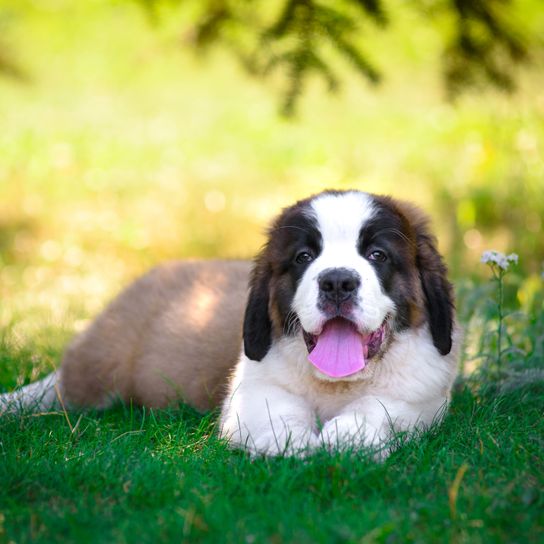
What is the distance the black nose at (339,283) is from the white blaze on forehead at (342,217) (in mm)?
208

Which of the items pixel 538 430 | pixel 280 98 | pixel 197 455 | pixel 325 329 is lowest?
pixel 197 455

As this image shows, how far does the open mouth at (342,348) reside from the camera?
3.18 metres

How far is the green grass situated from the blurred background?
159 cm

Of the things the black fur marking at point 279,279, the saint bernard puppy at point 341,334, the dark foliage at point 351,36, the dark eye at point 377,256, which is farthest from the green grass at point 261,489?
the dark foliage at point 351,36

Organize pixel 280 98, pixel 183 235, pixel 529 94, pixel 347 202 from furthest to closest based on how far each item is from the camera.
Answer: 1. pixel 183 235
2. pixel 529 94
3. pixel 280 98
4. pixel 347 202

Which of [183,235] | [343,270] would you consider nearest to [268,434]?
[343,270]

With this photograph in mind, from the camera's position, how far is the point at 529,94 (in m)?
6.12

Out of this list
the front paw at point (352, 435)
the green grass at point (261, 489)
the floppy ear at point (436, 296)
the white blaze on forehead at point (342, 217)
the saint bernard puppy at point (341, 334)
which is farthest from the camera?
the floppy ear at point (436, 296)

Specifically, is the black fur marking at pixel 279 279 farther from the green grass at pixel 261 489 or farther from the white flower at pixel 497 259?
the white flower at pixel 497 259

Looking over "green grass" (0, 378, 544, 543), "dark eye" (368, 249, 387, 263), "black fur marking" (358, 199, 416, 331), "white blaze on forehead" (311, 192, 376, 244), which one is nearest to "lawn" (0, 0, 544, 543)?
"green grass" (0, 378, 544, 543)

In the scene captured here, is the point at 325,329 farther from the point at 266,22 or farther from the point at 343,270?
the point at 266,22

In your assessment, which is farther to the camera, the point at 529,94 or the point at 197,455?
the point at 529,94

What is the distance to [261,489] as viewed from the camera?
9.04 feet

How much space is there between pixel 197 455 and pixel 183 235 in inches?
186
